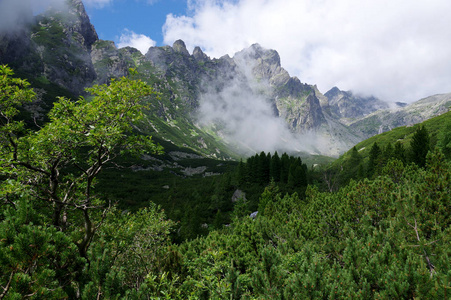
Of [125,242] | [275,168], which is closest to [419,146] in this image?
[275,168]

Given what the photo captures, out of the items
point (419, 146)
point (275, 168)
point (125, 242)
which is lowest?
point (125, 242)

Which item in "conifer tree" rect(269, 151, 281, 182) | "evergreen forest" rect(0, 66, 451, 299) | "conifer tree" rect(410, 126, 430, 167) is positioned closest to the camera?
"evergreen forest" rect(0, 66, 451, 299)

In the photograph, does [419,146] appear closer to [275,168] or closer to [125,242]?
[275,168]

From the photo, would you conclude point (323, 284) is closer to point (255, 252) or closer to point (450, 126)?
point (255, 252)

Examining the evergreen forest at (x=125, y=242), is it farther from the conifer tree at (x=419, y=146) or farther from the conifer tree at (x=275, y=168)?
the conifer tree at (x=275, y=168)

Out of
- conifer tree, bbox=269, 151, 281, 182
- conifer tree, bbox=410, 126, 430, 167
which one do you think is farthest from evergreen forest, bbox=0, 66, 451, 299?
conifer tree, bbox=269, 151, 281, 182

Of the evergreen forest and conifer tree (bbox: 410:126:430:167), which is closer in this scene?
the evergreen forest

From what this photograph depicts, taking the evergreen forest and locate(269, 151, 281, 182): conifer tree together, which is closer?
the evergreen forest

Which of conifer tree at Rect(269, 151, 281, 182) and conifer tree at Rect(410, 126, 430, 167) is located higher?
conifer tree at Rect(269, 151, 281, 182)

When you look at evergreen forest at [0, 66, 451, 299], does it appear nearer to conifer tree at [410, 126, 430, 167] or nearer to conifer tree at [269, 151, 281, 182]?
conifer tree at [410, 126, 430, 167]

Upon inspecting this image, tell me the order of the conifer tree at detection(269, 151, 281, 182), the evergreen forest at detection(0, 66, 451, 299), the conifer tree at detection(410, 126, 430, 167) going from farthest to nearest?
1. the conifer tree at detection(269, 151, 281, 182)
2. the conifer tree at detection(410, 126, 430, 167)
3. the evergreen forest at detection(0, 66, 451, 299)

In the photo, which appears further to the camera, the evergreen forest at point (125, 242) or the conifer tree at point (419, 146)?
the conifer tree at point (419, 146)

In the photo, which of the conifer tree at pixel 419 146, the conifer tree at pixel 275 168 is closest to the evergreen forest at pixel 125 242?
the conifer tree at pixel 419 146

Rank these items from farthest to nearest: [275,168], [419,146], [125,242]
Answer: [275,168] < [419,146] < [125,242]
